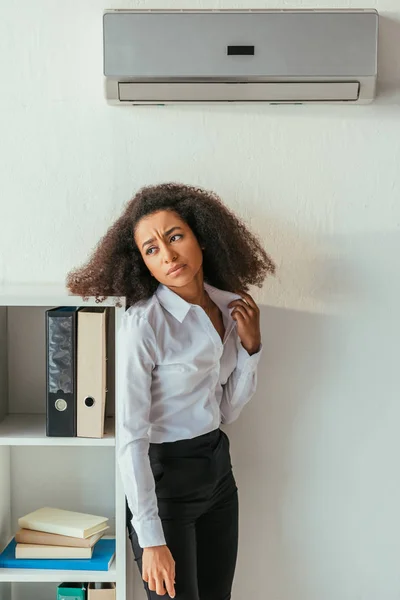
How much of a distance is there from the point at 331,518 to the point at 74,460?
0.65 metres

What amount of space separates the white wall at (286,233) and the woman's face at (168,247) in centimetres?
29

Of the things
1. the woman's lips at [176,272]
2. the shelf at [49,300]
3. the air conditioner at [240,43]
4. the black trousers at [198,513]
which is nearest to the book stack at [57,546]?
the black trousers at [198,513]

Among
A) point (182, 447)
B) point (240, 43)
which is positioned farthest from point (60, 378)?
point (240, 43)

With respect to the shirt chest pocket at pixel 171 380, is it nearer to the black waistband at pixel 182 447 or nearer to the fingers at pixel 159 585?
the black waistband at pixel 182 447

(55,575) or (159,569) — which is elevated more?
(159,569)

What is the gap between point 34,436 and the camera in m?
1.73

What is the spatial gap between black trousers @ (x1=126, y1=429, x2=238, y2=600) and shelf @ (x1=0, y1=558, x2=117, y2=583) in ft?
0.42

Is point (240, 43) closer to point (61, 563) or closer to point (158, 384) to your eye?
point (158, 384)

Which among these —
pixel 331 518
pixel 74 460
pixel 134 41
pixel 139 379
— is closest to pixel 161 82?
pixel 134 41

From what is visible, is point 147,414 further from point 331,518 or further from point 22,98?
point 22,98

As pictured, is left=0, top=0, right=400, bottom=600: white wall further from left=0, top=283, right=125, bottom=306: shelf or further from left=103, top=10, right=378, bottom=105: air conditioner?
left=0, top=283, right=125, bottom=306: shelf

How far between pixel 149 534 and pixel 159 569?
2.8 inches

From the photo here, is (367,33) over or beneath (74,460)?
over

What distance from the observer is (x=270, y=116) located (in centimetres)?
189
